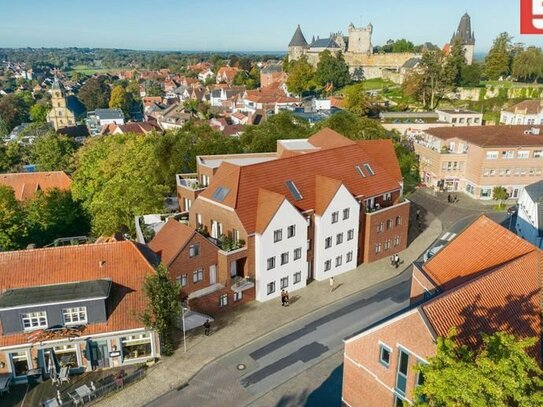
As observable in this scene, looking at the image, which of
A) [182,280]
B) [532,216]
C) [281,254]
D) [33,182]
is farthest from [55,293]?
[532,216]

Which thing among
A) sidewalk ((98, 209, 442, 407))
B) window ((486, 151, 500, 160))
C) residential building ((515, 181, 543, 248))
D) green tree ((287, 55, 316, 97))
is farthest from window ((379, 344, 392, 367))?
green tree ((287, 55, 316, 97))

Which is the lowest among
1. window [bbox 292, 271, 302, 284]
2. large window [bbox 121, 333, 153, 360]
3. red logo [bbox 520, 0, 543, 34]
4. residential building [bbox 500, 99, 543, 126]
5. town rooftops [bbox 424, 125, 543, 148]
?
large window [bbox 121, 333, 153, 360]

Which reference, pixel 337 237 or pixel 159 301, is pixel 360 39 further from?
pixel 159 301

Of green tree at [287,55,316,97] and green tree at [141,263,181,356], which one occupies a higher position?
green tree at [287,55,316,97]

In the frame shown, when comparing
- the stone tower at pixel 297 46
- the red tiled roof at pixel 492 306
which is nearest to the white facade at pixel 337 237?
the red tiled roof at pixel 492 306

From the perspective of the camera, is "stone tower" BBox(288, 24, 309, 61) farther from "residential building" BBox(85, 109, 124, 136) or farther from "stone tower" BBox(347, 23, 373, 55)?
"residential building" BBox(85, 109, 124, 136)

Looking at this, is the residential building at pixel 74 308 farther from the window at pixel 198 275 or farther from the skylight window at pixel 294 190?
the skylight window at pixel 294 190

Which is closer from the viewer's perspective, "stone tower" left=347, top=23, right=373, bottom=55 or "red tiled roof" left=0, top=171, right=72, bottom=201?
"red tiled roof" left=0, top=171, right=72, bottom=201
